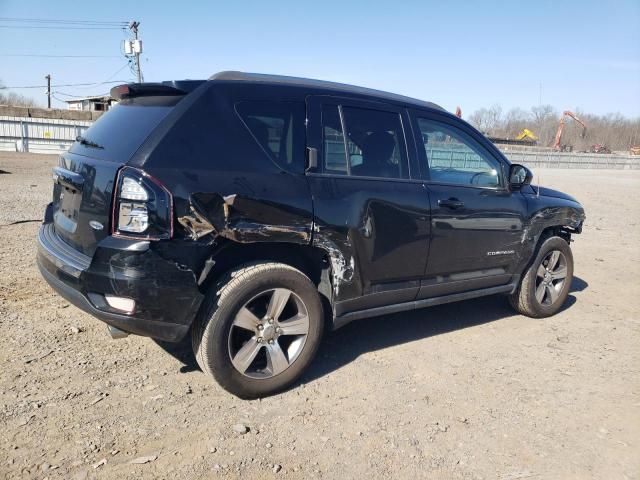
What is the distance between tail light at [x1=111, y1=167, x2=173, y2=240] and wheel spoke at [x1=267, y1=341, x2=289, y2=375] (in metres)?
0.99

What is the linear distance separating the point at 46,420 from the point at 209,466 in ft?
3.25

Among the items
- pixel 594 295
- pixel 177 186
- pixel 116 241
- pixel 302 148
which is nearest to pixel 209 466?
pixel 116 241

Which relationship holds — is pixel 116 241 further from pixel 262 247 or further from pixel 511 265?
pixel 511 265

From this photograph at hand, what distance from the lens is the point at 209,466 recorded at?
8.40ft

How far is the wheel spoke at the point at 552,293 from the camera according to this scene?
5188mm

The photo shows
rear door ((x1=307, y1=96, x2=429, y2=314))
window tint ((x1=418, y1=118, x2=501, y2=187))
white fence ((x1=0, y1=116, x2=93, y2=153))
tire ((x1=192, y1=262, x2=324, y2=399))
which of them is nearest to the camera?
tire ((x1=192, y1=262, x2=324, y2=399))

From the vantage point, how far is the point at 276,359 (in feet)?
10.6

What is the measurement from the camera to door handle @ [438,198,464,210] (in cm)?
392

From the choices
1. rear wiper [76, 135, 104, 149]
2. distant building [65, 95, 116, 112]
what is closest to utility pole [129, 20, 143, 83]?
distant building [65, 95, 116, 112]

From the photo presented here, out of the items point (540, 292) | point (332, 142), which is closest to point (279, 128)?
point (332, 142)

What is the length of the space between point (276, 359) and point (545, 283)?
3.18 meters

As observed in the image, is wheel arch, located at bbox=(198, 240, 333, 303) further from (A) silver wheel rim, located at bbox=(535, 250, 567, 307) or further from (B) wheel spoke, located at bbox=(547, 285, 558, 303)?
(B) wheel spoke, located at bbox=(547, 285, 558, 303)

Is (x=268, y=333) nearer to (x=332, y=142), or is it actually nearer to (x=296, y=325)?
(x=296, y=325)

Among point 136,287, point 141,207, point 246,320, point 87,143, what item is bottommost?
point 246,320
